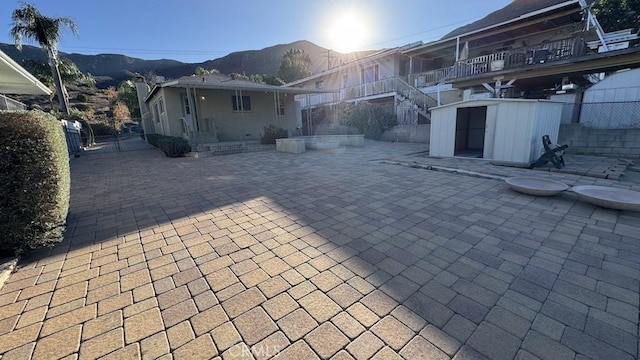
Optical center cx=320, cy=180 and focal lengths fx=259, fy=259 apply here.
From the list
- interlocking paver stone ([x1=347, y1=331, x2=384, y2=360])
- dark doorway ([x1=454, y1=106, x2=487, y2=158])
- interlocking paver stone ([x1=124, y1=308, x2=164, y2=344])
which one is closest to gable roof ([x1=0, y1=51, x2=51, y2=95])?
interlocking paver stone ([x1=124, y1=308, x2=164, y2=344])

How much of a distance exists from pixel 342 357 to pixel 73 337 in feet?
5.76

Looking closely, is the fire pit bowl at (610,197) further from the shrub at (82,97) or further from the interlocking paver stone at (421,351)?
the shrub at (82,97)

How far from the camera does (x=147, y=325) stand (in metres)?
1.78

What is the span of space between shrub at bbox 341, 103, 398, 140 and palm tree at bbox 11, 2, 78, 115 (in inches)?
768

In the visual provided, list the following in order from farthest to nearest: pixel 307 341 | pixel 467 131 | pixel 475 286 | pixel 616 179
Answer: pixel 467 131 < pixel 616 179 < pixel 475 286 < pixel 307 341

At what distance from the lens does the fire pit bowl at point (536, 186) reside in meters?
4.17

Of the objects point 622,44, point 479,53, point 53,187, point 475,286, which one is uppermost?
point 479,53

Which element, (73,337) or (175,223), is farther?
(175,223)

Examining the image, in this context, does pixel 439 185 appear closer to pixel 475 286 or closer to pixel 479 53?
pixel 475 286

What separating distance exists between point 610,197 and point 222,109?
47.7ft

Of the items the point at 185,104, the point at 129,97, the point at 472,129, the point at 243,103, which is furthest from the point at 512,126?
the point at 129,97

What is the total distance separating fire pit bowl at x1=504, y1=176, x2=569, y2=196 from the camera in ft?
13.7

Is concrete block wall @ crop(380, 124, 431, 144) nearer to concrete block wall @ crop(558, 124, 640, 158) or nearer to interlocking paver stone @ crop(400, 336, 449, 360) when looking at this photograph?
concrete block wall @ crop(558, 124, 640, 158)

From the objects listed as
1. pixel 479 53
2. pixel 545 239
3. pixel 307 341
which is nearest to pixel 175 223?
pixel 307 341
